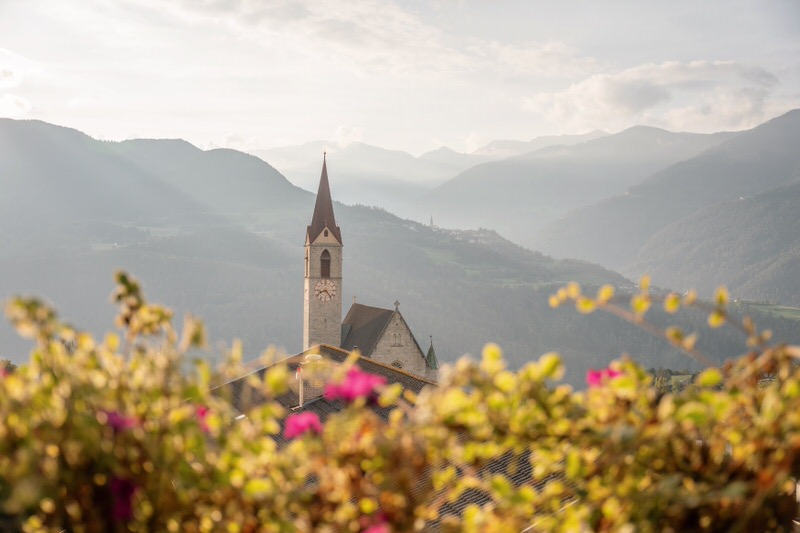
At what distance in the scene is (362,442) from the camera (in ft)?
7.68

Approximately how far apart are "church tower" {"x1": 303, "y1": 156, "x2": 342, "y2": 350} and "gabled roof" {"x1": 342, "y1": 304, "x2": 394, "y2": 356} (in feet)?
2.58

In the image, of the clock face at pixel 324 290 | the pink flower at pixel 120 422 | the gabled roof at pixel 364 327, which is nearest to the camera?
the pink flower at pixel 120 422

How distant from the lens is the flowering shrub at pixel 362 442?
6.97 ft

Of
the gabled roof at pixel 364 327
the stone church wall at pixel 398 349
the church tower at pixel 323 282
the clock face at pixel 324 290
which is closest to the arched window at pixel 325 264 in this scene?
the church tower at pixel 323 282

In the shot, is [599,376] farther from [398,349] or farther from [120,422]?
[398,349]

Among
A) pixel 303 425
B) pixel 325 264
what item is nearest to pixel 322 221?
pixel 325 264

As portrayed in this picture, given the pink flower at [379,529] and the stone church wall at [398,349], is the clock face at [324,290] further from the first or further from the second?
the pink flower at [379,529]

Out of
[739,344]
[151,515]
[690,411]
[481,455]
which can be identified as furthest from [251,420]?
[739,344]

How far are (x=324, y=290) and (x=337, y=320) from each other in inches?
71.3

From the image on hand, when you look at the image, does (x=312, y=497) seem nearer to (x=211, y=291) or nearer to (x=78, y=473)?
(x=78, y=473)

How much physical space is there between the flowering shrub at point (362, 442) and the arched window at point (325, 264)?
137ft

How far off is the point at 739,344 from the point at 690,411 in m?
175

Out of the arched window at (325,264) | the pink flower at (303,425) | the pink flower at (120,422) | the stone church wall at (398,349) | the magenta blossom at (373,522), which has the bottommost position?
the stone church wall at (398,349)

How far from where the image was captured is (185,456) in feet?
7.34
